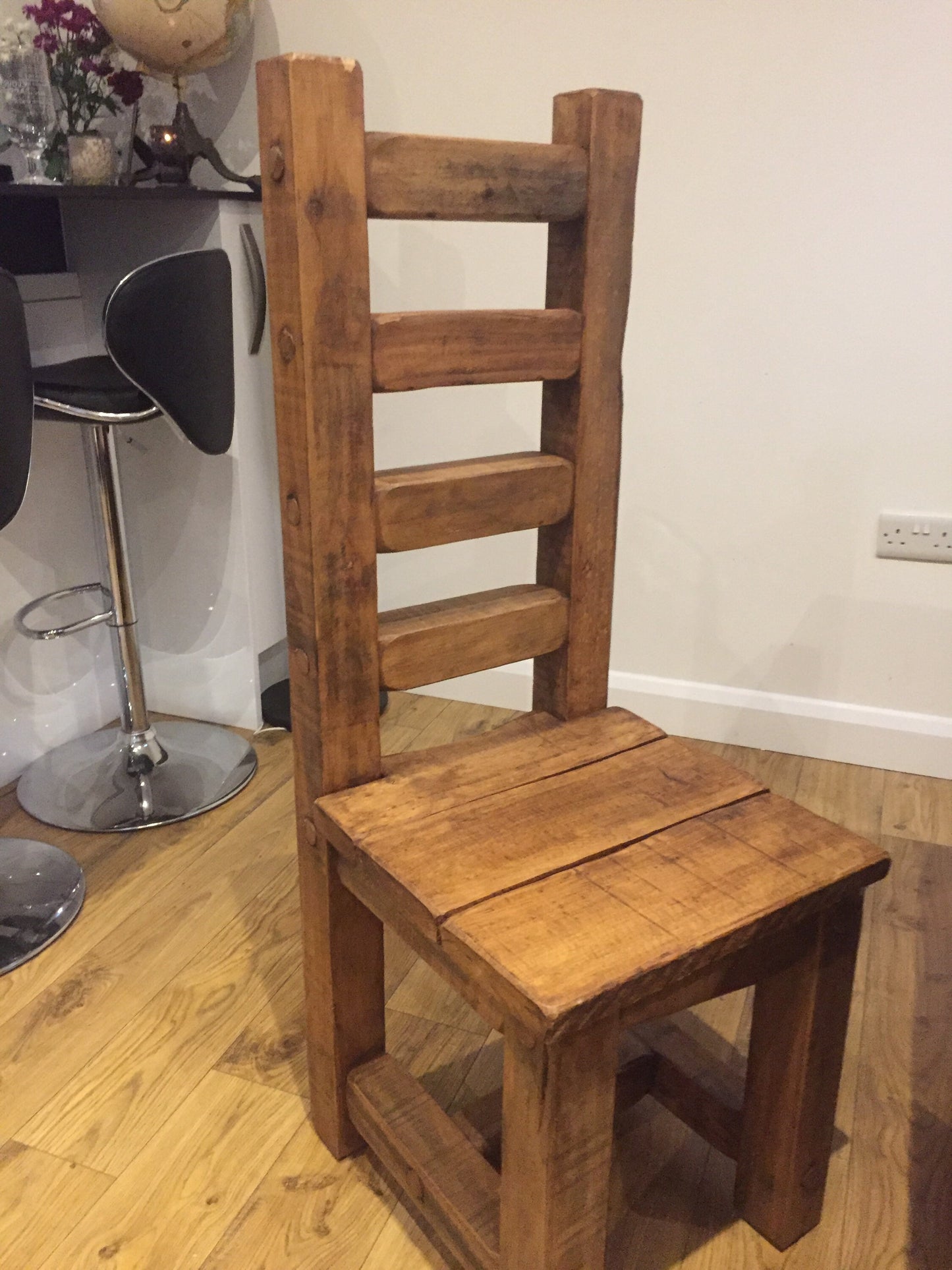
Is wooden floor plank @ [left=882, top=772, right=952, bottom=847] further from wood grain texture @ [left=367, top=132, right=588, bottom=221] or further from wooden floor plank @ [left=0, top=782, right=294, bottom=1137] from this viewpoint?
wood grain texture @ [left=367, top=132, right=588, bottom=221]

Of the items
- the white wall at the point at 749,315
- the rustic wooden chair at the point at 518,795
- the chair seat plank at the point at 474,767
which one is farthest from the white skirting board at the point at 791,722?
the rustic wooden chair at the point at 518,795

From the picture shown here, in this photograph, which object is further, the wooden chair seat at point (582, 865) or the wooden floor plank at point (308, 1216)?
the wooden floor plank at point (308, 1216)

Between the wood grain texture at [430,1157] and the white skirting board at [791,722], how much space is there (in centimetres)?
105

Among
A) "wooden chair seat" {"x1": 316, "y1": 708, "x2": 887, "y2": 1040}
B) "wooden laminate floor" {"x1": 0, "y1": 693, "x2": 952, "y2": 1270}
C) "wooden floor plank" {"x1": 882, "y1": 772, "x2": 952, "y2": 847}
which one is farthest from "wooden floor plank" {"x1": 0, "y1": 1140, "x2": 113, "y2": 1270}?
"wooden floor plank" {"x1": 882, "y1": 772, "x2": 952, "y2": 847}

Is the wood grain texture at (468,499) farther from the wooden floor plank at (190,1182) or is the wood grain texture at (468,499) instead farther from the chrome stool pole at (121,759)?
the chrome stool pole at (121,759)

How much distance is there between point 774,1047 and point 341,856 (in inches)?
19.2

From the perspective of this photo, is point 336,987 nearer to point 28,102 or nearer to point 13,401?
point 13,401

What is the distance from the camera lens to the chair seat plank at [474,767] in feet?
3.45

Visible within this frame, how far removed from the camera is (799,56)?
71.6 inches

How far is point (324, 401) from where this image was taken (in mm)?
962

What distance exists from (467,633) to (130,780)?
119 centimetres

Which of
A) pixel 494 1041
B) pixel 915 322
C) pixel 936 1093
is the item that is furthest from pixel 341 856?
pixel 915 322

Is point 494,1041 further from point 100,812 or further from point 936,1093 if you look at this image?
point 100,812

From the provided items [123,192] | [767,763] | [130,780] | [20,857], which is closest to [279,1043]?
[20,857]
